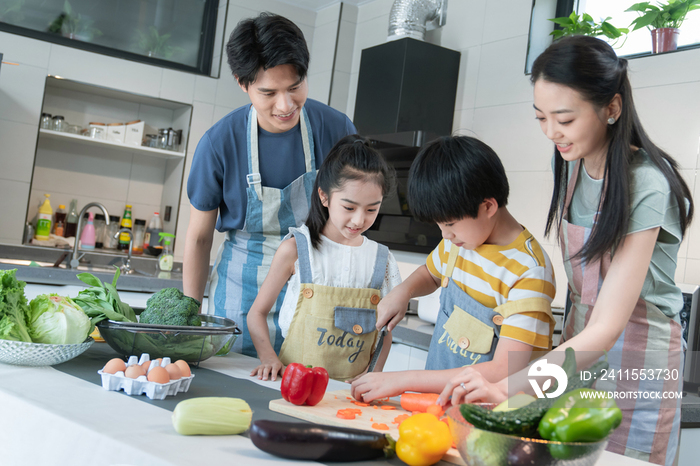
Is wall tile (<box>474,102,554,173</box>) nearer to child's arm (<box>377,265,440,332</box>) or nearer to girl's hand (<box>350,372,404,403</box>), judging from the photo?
child's arm (<box>377,265,440,332</box>)

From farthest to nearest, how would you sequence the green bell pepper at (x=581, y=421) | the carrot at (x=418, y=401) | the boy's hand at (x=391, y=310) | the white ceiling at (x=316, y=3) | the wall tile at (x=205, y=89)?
1. the white ceiling at (x=316, y=3)
2. the wall tile at (x=205, y=89)
3. the boy's hand at (x=391, y=310)
4. the carrot at (x=418, y=401)
5. the green bell pepper at (x=581, y=421)

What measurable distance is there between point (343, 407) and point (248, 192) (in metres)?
0.77

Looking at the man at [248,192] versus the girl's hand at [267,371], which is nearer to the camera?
the girl's hand at [267,371]

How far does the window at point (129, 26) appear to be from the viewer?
10.9ft

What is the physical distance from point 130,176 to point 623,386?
134 inches

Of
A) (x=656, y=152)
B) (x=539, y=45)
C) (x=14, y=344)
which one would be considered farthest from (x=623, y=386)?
(x=539, y=45)

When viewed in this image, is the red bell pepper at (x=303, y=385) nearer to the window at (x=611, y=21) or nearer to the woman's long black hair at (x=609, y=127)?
the woman's long black hair at (x=609, y=127)

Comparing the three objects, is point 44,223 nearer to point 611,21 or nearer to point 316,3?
point 316,3

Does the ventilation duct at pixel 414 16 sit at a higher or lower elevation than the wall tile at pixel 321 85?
higher

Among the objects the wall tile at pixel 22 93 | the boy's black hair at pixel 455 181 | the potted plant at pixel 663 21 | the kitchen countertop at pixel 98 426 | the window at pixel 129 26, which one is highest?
the window at pixel 129 26

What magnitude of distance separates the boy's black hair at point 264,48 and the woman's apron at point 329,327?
430 mm

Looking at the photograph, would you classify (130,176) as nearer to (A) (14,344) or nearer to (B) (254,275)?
(B) (254,275)

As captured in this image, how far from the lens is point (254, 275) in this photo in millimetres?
1607

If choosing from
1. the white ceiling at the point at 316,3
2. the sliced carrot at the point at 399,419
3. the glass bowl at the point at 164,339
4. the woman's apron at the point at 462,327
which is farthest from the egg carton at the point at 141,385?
the white ceiling at the point at 316,3
